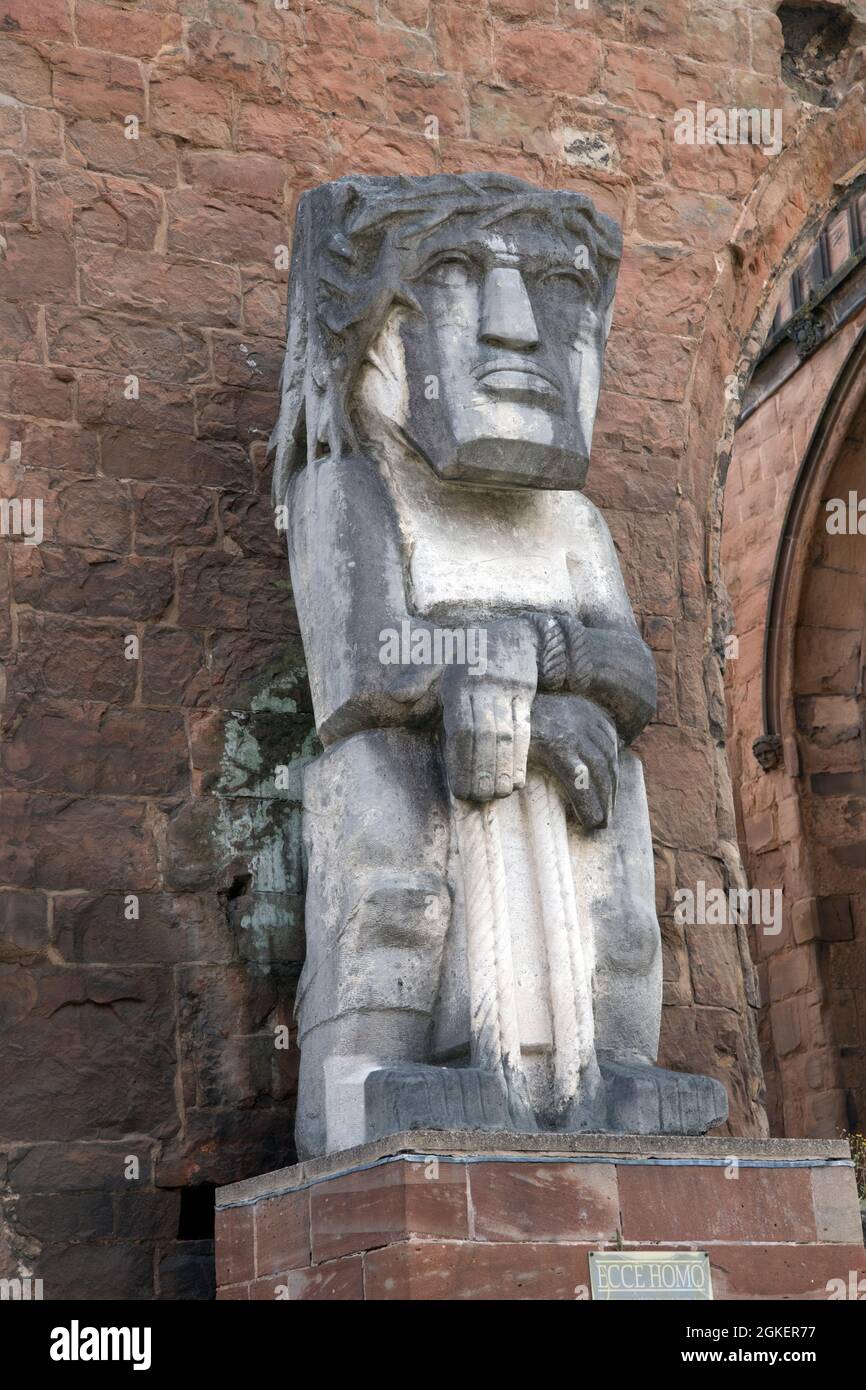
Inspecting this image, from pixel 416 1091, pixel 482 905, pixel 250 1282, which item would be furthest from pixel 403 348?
pixel 250 1282

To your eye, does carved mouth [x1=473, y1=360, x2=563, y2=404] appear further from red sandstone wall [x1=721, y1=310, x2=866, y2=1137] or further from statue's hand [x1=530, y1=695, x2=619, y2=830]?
red sandstone wall [x1=721, y1=310, x2=866, y2=1137]

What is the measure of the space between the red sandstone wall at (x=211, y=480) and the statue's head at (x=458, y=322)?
0.93m

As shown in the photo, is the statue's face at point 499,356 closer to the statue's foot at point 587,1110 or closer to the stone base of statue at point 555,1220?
the statue's foot at point 587,1110

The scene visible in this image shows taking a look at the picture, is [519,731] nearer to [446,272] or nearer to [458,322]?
[458,322]

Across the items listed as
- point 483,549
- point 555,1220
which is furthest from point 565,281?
point 555,1220

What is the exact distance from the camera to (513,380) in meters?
4.73

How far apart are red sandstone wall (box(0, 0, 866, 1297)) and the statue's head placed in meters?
0.93

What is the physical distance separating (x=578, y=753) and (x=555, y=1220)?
1061 millimetres

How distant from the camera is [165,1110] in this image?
17.0ft

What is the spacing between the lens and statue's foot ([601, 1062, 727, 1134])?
4.32 meters

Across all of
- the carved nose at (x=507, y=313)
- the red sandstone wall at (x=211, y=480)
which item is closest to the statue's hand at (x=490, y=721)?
the carved nose at (x=507, y=313)

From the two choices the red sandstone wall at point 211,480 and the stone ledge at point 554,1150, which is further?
the red sandstone wall at point 211,480

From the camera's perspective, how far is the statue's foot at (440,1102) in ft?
13.6

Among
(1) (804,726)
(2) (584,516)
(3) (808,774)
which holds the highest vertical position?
(1) (804,726)
